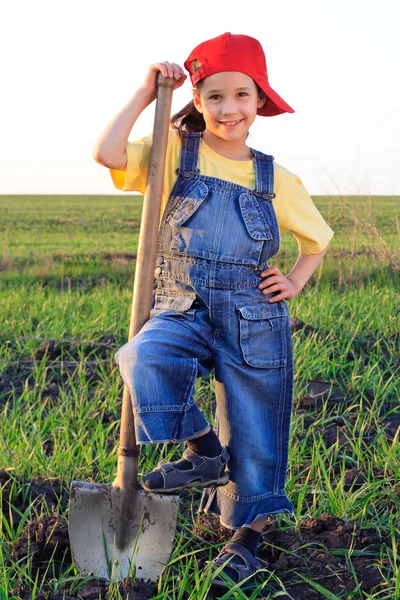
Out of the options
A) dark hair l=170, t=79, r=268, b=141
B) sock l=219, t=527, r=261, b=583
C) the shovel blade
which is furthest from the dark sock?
dark hair l=170, t=79, r=268, b=141

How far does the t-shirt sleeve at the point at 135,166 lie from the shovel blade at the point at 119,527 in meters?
1.00

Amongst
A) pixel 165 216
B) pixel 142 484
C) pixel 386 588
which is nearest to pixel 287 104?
pixel 165 216

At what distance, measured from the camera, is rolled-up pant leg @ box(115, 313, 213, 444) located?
7.60 ft

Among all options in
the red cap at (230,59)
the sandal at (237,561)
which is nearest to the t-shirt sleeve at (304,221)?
the red cap at (230,59)

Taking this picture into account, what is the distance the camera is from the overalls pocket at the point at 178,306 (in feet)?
7.98

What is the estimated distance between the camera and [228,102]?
2.45 meters

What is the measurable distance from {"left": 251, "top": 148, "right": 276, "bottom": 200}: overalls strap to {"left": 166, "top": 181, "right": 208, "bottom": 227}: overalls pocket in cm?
20

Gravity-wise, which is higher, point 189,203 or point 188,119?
point 188,119

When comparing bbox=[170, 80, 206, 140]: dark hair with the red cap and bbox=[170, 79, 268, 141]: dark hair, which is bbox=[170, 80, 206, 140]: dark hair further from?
the red cap

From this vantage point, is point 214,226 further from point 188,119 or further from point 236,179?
point 188,119

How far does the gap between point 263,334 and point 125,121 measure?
80 centimetres

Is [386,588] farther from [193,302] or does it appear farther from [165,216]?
[165,216]

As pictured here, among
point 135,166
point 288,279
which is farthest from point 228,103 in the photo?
point 288,279

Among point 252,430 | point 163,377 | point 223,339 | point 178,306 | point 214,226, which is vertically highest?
point 214,226
